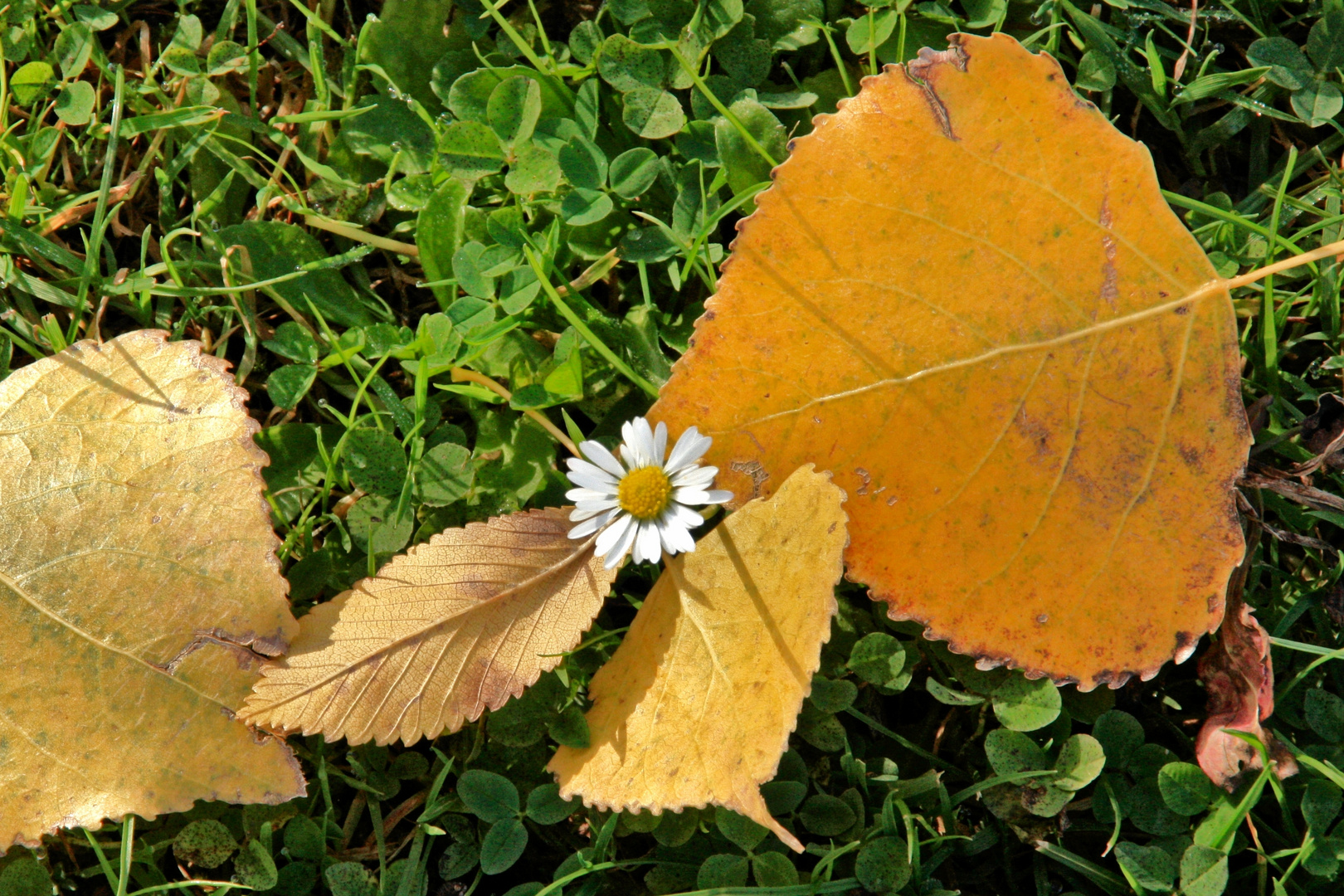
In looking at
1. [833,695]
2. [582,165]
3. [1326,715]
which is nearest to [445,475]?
[582,165]

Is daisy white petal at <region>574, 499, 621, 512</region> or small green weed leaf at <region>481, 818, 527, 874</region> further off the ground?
daisy white petal at <region>574, 499, 621, 512</region>

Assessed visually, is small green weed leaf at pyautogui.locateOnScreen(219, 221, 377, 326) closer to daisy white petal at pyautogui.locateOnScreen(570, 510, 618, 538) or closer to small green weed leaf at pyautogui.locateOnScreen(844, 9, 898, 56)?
daisy white petal at pyautogui.locateOnScreen(570, 510, 618, 538)

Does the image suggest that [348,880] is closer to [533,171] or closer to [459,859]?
[459,859]

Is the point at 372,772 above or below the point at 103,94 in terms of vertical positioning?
below

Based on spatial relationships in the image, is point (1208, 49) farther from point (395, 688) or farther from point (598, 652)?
point (395, 688)

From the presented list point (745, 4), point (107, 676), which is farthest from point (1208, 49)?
point (107, 676)

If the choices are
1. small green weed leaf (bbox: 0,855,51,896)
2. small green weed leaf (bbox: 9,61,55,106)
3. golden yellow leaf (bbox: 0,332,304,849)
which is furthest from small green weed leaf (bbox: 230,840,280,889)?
small green weed leaf (bbox: 9,61,55,106)
